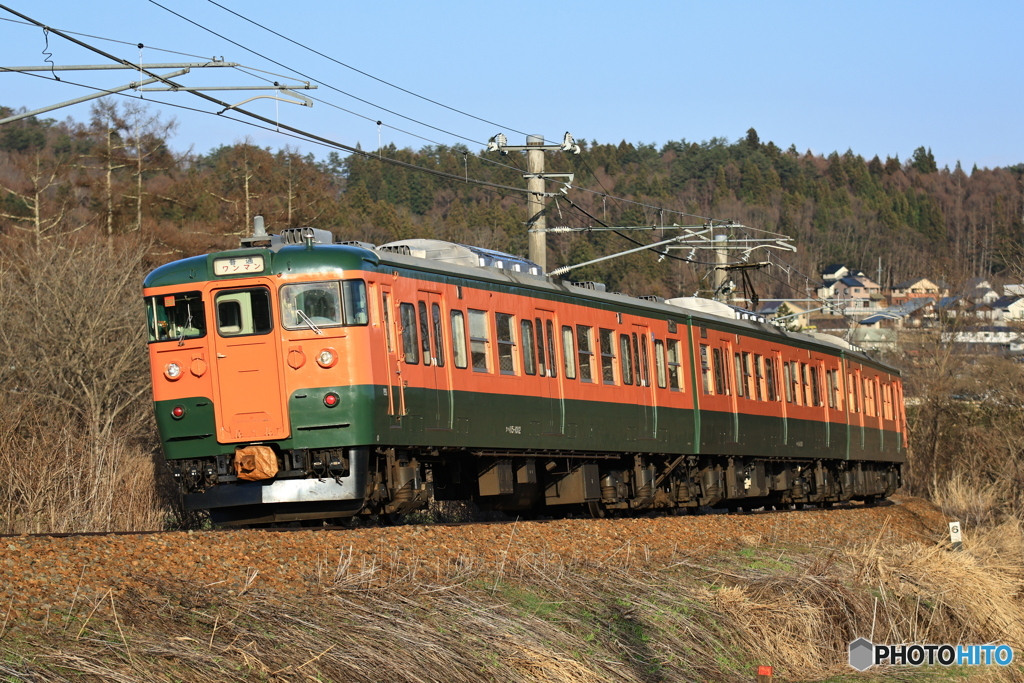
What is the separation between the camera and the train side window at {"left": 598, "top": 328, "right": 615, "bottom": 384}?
17047 mm

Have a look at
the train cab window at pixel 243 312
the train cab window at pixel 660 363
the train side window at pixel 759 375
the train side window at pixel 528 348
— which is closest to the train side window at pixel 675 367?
the train cab window at pixel 660 363

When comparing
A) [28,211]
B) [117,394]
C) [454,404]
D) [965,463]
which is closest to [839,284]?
[965,463]

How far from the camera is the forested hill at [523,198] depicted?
40.3m

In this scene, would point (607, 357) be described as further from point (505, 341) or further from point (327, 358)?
point (327, 358)

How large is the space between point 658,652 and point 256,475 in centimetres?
471

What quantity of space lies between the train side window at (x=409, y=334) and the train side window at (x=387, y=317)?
189 mm

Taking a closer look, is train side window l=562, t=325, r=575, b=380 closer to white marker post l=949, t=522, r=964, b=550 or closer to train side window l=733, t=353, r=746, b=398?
white marker post l=949, t=522, r=964, b=550

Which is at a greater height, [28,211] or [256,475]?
[28,211]

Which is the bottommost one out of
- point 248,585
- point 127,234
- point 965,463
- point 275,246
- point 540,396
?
point 965,463

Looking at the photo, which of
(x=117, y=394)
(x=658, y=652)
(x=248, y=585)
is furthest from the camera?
(x=117, y=394)

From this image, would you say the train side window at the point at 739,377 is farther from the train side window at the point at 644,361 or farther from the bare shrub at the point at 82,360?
the bare shrub at the point at 82,360

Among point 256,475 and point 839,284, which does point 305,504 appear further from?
point 839,284

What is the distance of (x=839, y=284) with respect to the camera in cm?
13650

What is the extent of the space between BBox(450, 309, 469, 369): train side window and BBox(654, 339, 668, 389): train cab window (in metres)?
5.19
